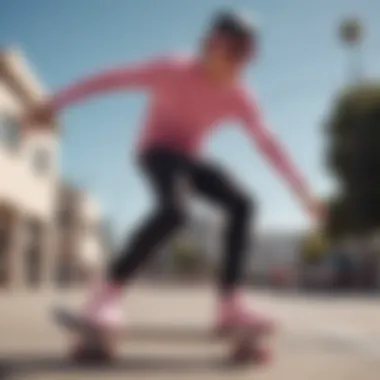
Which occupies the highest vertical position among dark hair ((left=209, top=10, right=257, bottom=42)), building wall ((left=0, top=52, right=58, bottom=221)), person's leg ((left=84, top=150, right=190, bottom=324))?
building wall ((left=0, top=52, right=58, bottom=221))

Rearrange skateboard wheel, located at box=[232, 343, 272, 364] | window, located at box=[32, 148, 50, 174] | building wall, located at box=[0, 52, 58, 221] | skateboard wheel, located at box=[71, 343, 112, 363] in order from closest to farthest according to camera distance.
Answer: skateboard wheel, located at box=[71, 343, 112, 363] → skateboard wheel, located at box=[232, 343, 272, 364] → building wall, located at box=[0, 52, 58, 221] → window, located at box=[32, 148, 50, 174]

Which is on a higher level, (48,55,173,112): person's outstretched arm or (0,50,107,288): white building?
(0,50,107,288): white building

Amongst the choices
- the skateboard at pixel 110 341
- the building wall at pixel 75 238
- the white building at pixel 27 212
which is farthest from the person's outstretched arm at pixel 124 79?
the building wall at pixel 75 238

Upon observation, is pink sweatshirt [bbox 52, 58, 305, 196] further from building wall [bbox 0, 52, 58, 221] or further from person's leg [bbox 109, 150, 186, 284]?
building wall [bbox 0, 52, 58, 221]

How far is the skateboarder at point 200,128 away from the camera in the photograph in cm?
200

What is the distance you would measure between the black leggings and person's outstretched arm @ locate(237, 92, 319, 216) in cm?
20

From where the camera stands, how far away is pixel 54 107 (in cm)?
194

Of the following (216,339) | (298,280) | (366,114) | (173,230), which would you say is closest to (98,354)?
(173,230)

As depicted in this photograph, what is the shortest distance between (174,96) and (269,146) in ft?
1.28

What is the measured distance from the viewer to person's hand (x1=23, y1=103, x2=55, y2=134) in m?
1.90

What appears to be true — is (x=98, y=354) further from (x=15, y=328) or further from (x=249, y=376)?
(x=15, y=328)

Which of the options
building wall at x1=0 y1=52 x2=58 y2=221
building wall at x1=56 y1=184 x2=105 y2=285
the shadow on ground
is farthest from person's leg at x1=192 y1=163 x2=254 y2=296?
building wall at x1=56 y1=184 x2=105 y2=285

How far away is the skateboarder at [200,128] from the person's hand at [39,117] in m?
0.05

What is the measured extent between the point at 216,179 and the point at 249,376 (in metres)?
0.68
